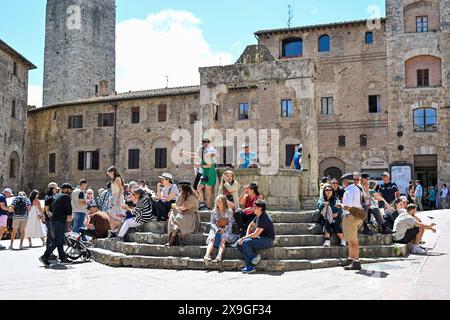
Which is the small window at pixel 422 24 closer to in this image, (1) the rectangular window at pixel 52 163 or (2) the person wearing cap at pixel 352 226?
(2) the person wearing cap at pixel 352 226

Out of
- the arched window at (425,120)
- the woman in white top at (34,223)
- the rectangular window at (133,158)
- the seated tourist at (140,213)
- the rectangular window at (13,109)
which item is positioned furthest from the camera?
the rectangular window at (133,158)

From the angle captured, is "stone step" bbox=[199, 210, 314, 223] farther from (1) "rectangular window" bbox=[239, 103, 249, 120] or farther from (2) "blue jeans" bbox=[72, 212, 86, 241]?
(1) "rectangular window" bbox=[239, 103, 249, 120]

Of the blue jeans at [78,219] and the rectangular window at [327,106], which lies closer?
the blue jeans at [78,219]

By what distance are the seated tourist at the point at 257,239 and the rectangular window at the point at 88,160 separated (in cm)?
2900

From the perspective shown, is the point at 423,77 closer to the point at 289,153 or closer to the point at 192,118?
the point at 289,153

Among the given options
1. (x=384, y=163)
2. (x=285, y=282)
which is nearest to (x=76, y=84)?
(x=384, y=163)

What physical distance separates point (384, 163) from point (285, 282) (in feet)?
81.0

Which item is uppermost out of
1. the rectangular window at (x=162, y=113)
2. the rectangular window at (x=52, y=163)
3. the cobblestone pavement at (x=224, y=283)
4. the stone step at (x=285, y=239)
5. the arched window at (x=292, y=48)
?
the arched window at (x=292, y=48)

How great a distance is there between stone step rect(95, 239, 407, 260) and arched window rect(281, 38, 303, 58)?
2471 cm

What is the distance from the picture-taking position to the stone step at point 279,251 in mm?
9234

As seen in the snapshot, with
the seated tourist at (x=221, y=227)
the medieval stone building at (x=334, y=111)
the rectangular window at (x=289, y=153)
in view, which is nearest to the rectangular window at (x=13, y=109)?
the medieval stone building at (x=334, y=111)

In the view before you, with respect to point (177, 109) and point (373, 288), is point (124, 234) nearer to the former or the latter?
point (373, 288)

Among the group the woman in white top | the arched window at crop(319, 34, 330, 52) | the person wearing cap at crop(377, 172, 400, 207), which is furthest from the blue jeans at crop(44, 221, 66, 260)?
the arched window at crop(319, 34, 330, 52)

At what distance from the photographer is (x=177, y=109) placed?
3434 centimetres
